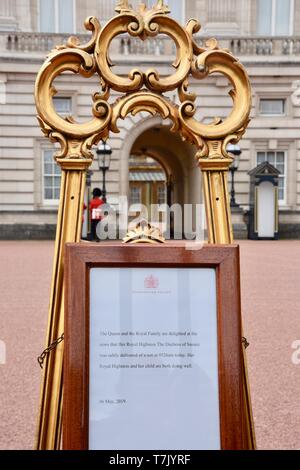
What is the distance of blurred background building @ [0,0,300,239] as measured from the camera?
20.2m

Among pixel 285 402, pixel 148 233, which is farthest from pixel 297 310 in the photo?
pixel 148 233

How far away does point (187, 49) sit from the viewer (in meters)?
2.06

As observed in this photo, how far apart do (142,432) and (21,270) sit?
351 inches

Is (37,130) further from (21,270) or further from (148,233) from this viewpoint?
(148,233)

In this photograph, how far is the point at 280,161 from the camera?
21.6 meters

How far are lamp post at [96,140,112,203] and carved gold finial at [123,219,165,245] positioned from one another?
16.7m

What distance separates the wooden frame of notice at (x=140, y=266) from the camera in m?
1.75

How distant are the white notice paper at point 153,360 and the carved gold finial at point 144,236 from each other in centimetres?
17

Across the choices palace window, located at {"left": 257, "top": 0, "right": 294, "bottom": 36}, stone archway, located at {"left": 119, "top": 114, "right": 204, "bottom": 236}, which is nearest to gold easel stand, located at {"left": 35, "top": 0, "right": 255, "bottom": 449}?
stone archway, located at {"left": 119, "top": 114, "right": 204, "bottom": 236}

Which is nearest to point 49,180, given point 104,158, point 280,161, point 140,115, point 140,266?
point 104,158

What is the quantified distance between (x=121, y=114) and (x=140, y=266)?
1.78ft

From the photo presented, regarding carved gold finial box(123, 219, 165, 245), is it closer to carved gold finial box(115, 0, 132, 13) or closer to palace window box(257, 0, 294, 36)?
carved gold finial box(115, 0, 132, 13)

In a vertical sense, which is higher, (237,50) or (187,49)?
(237,50)

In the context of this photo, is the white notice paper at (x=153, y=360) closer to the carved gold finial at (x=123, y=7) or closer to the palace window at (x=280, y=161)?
the carved gold finial at (x=123, y=7)
